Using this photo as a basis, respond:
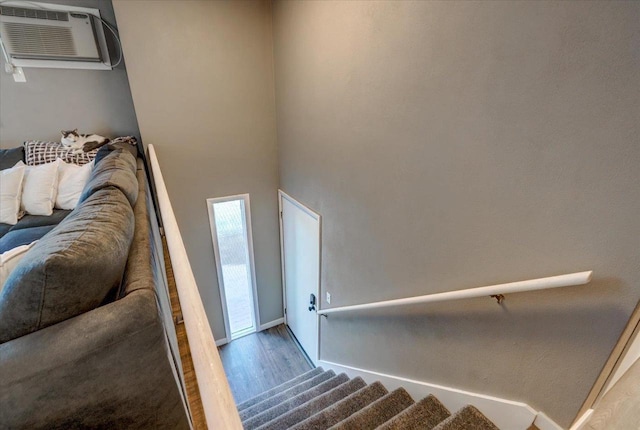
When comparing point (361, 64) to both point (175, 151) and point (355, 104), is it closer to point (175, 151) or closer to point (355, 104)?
point (355, 104)

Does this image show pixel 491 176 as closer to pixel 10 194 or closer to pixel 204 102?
pixel 204 102

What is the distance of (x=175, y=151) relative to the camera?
2.87 metres

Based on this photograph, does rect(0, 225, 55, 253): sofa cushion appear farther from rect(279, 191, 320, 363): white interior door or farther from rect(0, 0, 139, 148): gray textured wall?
rect(279, 191, 320, 363): white interior door

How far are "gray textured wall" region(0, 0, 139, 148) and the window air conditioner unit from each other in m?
0.07

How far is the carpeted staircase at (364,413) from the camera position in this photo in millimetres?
1360

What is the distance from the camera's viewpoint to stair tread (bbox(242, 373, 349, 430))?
2.09 meters

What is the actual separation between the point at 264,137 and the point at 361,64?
1.76 meters

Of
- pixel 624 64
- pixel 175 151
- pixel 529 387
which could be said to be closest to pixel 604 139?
pixel 624 64

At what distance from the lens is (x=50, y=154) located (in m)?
2.56

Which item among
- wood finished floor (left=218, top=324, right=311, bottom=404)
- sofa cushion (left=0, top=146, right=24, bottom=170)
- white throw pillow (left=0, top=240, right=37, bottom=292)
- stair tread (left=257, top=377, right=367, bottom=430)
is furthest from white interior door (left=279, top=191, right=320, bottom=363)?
sofa cushion (left=0, top=146, right=24, bottom=170)

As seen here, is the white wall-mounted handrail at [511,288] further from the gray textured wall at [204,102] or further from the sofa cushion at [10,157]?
the sofa cushion at [10,157]

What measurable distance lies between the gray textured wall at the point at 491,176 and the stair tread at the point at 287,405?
70 centimetres

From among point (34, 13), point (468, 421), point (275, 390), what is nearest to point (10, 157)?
point (34, 13)

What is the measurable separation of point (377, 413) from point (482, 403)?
617 millimetres
